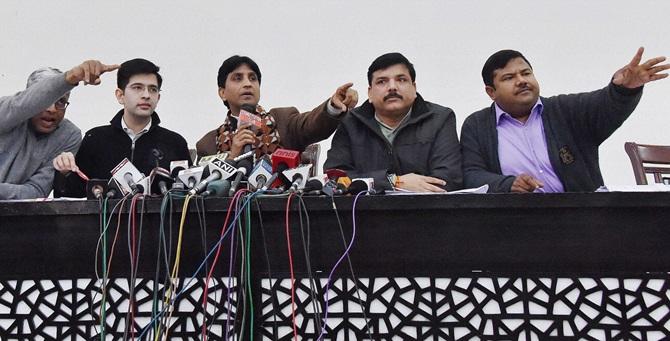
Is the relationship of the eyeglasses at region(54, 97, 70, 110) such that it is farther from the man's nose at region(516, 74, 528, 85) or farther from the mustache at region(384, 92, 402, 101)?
the man's nose at region(516, 74, 528, 85)

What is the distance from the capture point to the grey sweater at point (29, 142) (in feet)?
5.31

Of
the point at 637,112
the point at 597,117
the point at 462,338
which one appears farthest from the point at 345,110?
the point at 637,112

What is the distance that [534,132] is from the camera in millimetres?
1805

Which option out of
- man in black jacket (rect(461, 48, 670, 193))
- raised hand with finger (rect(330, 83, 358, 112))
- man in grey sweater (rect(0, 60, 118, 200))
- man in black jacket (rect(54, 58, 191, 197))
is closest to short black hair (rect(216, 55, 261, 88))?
man in black jacket (rect(54, 58, 191, 197))

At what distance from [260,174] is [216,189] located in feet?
0.34

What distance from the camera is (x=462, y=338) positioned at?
1.09 meters

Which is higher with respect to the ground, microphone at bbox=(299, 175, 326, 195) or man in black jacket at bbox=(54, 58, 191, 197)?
man in black jacket at bbox=(54, 58, 191, 197)

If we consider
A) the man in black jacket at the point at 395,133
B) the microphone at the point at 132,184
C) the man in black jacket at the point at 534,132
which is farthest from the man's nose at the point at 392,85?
the microphone at the point at 132,184

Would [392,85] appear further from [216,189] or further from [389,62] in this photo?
[216,189]

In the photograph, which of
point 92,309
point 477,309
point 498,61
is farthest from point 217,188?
point 498,61

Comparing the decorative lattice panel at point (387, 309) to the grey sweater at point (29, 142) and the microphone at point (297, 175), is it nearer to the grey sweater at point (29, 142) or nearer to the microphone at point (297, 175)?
the microphone at point (297, 175)

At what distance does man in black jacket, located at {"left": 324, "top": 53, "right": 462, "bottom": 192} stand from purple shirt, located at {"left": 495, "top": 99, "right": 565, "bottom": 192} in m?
0.16

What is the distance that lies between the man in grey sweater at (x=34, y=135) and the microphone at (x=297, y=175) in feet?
2.45

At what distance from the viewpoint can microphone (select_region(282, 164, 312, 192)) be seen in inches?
47.0
